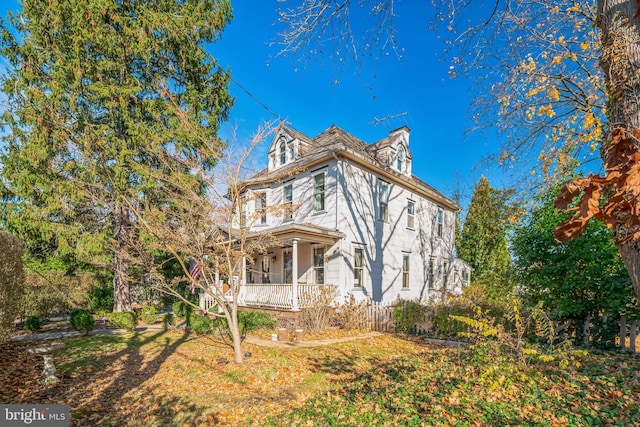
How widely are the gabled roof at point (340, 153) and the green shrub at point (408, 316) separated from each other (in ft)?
A: 20.7

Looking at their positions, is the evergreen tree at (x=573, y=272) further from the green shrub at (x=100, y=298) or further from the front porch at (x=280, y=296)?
the green shrub at (x=100, y=298)

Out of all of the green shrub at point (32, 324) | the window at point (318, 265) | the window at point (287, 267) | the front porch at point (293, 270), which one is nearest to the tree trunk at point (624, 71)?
the front porch at point (293, 270)

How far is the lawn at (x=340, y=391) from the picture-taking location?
4.33 metres

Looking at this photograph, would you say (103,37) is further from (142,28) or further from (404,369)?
(404,369)

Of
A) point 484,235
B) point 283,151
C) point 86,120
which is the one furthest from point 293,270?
point 484,235

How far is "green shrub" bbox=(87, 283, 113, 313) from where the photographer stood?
1712cm

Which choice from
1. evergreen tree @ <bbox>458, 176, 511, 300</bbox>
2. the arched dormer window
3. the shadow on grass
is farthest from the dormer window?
evergreen tree @ <bbox>458, 176, 511, 300</bbox>

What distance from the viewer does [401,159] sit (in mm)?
17391

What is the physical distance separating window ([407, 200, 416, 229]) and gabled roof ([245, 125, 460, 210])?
839mm

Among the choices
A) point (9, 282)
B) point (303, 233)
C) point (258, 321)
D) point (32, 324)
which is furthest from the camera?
point (303, 233)

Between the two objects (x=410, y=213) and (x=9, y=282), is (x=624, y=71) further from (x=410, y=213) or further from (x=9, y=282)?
(x=410, y=213)

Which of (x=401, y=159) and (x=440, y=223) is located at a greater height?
(x=401, y=159)

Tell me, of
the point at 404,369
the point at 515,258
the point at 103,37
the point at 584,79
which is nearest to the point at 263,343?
the point at 404,369

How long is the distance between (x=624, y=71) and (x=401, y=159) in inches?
580
